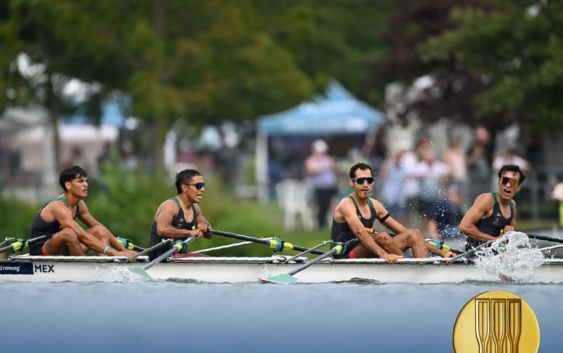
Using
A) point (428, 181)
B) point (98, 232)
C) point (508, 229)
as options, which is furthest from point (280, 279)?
point (428, 181)

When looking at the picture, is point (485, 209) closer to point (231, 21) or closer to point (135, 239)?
point (135, 239)

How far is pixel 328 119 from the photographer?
3562cm

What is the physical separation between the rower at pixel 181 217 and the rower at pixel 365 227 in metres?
1.82

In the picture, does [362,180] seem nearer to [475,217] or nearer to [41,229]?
[475,217]

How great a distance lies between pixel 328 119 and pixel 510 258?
18958 millimetres

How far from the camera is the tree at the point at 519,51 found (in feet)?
80.5

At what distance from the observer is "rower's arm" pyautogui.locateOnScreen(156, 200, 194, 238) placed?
701 inches

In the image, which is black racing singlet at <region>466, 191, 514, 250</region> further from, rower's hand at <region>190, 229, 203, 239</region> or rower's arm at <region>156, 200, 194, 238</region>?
rower's arm at <region>156, 200, 194, 238</region>

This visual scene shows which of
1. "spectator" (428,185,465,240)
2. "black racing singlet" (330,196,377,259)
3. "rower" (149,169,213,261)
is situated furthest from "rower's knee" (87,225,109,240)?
"spectator" (428,185,465,240)

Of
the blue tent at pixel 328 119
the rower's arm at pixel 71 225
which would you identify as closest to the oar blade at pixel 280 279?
the rower's arm at pixel 71 225

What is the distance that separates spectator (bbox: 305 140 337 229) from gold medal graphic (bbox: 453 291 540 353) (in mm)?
12671

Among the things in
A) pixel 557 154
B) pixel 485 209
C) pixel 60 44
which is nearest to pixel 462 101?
pixel 557 154

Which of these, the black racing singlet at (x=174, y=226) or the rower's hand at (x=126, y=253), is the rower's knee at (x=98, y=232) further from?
the black racing singlet at (x=174, y=226)

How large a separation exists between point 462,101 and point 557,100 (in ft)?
19.0
